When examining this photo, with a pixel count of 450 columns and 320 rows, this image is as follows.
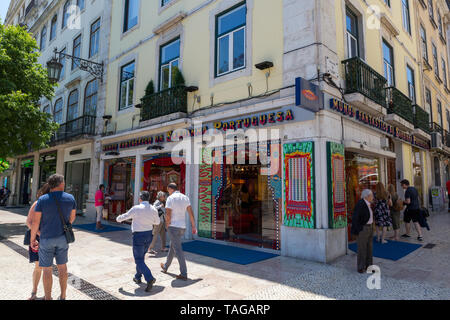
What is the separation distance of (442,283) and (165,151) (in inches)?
335

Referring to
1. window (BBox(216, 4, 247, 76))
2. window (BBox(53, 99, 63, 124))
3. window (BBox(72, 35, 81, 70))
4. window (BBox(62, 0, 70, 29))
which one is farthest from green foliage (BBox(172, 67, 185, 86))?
window (BBox(62, 0, 70, 29))

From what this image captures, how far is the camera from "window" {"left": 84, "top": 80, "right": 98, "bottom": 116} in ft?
51.1

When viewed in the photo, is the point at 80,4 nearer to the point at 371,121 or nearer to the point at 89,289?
the point at 371,121

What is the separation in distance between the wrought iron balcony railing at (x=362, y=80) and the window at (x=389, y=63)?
2.43m

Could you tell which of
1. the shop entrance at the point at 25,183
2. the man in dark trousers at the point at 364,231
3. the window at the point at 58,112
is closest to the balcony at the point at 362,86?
the man in dark trousers at the point at 364,231

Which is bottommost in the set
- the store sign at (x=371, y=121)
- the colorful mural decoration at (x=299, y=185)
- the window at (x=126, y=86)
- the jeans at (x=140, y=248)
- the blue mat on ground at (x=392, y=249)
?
the blue mat on ground at (x=392, y=249)

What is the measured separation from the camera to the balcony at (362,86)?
25.5 ft

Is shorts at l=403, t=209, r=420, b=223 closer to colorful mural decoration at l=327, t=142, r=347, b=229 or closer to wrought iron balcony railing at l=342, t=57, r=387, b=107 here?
colorful mural decoration at l=327, t=142, r=347, b=229

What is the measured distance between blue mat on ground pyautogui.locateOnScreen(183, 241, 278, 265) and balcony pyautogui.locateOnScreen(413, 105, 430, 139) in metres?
9.44

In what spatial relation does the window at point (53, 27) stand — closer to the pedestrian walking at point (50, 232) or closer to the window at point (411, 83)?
the pedestrian walking at point (50, 232)

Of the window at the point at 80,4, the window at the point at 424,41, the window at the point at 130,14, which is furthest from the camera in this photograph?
the window at the point at 80,4

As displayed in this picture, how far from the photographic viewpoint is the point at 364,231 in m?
5.77

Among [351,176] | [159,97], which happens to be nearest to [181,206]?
Result: [351,176]

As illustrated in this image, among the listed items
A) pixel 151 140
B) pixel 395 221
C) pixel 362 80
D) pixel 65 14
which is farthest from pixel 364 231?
pixel 65 14
